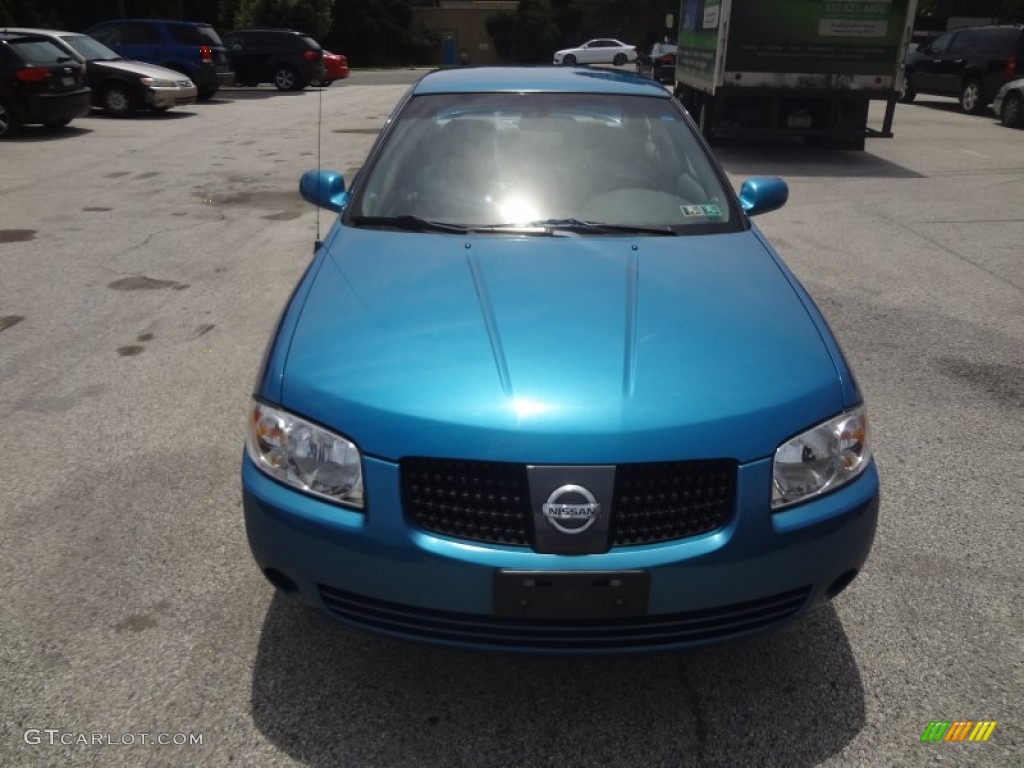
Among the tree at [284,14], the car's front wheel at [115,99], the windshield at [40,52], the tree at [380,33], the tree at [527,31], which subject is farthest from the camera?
the tree at [527,31]

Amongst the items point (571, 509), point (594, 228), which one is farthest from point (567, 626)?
point (594, 228)

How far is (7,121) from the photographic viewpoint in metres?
13.5

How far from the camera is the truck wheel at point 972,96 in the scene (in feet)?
62.6

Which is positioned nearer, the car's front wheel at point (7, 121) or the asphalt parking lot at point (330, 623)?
the asphalt parking lot at point (330, 623)

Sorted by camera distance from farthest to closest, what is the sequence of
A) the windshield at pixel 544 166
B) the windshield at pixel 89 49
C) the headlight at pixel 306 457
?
the windshield at pixel 89 49 < the windshield at pixel 544 166 < the headlight at pixel 306 457

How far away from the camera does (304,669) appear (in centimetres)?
259

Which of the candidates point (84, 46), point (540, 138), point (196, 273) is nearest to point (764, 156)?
point (196, 273)

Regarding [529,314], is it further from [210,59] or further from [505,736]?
[210,59]

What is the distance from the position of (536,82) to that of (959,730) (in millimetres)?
3199

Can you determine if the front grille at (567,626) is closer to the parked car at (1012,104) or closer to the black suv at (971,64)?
the parked car at (1012,104)

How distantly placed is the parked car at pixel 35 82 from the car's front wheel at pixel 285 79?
1123cm

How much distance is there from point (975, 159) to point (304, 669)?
44.3 feet

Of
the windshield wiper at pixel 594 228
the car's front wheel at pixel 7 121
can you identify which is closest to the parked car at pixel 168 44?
the car's front wheel at pixel 7 121

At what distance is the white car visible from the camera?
44.7 m
